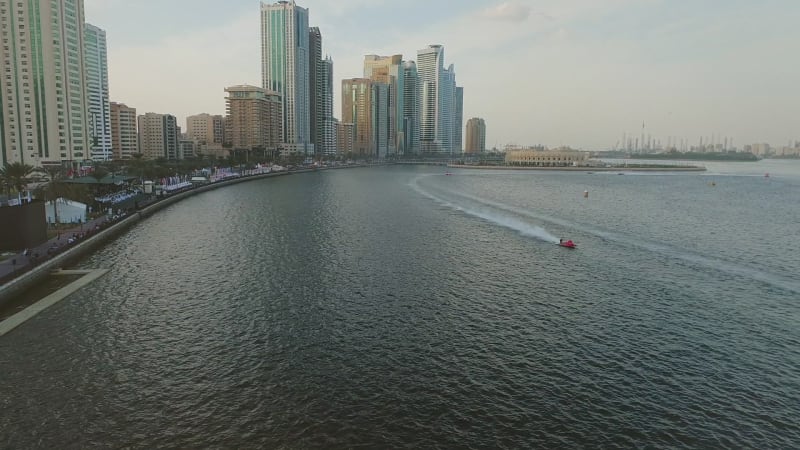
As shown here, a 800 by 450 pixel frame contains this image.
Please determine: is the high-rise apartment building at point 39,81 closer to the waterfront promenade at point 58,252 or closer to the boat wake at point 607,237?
the waterfront promenade at point 58,252

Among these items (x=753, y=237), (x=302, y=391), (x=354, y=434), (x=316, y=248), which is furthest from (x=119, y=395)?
(x=753, y=237)

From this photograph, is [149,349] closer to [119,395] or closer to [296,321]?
[119,395]

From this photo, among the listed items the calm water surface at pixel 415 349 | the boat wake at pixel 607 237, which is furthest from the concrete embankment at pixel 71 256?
the boat wake at pixel 607 237

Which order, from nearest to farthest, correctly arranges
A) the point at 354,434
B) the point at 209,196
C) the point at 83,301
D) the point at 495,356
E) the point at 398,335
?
1. the point at 354,434
2. the point at 495,356
3. the point at 398,335
4. the point at 83,301
5. the point at 209,196

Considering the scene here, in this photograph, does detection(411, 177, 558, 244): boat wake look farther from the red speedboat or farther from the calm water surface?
the calm water surface

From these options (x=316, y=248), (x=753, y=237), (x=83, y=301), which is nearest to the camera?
(x=83, y=301)

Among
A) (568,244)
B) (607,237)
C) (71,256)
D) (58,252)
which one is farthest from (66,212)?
(607,237)

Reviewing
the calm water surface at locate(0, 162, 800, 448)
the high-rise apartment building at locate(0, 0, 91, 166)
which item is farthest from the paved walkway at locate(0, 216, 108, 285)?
the high-rise apartment building at locate(0, 0, 91, 166)

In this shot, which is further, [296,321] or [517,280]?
[517,280]
